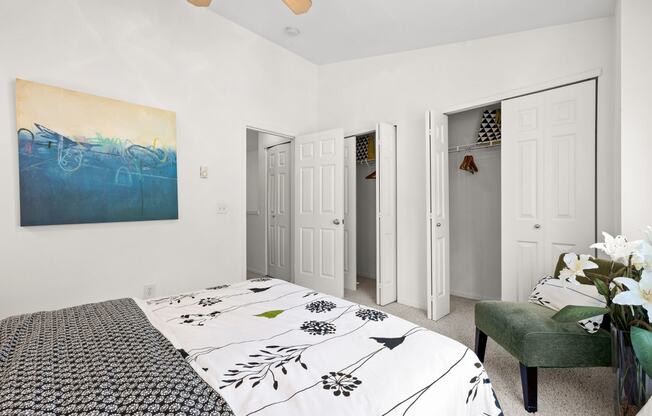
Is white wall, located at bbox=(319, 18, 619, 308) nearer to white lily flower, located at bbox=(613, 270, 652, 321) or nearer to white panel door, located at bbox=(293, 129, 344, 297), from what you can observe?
white panel door, located at bbox=(293, 129, 344, 297)

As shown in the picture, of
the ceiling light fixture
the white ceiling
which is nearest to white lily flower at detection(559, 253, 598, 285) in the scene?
the white ceiling

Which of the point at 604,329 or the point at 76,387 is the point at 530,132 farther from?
the point at 76,387

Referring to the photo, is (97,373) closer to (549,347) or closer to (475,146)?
(549,347)

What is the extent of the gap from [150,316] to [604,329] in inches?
90.6

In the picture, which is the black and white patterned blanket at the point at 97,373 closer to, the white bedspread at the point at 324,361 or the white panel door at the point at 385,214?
the white bedspread at the point at 324,361

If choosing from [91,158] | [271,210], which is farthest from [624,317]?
[271,210]

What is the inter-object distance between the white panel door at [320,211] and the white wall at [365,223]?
108 centimetres

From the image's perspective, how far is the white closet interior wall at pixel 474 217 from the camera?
3.63m

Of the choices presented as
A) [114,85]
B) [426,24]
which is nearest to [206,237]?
[114,85]

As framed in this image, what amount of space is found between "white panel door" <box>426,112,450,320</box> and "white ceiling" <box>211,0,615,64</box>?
821mm

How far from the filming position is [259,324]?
52.8 inches

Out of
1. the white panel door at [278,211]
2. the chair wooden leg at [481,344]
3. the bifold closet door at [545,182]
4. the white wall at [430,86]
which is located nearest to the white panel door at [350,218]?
the white wall at [430,86]

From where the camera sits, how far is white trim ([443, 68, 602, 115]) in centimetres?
252

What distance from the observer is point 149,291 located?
2721mm
